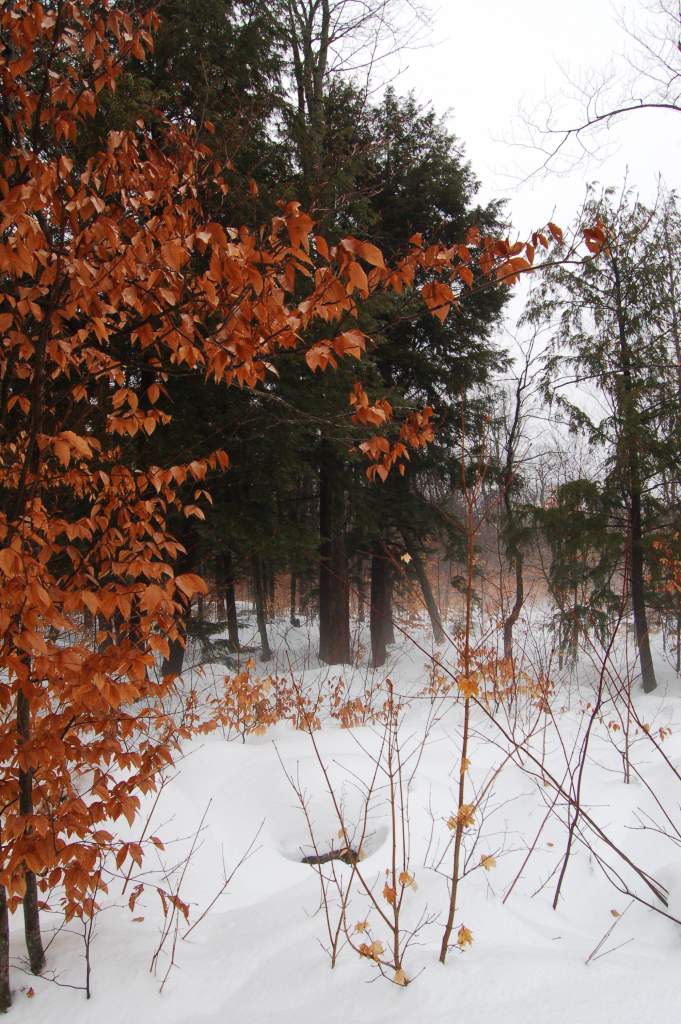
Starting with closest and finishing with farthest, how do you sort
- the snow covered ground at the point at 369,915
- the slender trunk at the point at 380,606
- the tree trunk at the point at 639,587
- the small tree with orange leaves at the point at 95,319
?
1. the small tree with orange leaves at the point at 95,319
2. the snow covered ground at the point at 369,915
3. the tree trunk at the point at 639,587
4. the slender trunk at the point at 380,606

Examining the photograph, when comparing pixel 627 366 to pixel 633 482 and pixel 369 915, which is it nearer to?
pixel 633 482

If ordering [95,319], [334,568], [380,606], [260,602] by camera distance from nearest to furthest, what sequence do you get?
1. [95,319]
2. [334,568]
3. [260,602]
4. [380,606]

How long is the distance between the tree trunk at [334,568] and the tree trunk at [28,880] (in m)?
8.36

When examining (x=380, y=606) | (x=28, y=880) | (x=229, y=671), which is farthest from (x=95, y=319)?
(x=380, y=606)

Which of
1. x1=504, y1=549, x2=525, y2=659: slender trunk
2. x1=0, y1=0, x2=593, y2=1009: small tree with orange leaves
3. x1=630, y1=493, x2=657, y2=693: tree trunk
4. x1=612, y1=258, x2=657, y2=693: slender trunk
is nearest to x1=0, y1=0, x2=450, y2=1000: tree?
x1=0, y1=0, x2=593, y2=1009: small tree with orange leaves

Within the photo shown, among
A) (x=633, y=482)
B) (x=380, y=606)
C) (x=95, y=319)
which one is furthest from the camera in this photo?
(x=380, y=606)

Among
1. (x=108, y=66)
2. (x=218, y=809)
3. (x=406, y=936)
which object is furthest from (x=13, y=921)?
(x=108, y=66)

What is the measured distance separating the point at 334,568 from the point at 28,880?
8717mm

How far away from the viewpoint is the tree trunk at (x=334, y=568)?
11188 millimetres

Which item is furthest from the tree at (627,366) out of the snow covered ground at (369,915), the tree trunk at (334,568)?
the snow covered ground at (369,915)

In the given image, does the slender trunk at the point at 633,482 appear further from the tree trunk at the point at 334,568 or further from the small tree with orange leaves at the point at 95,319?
the small tree with orange leaves at the point at 95,319

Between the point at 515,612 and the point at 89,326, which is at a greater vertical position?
the point at 89,326

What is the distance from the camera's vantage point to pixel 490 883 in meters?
3.29

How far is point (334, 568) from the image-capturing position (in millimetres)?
11391
